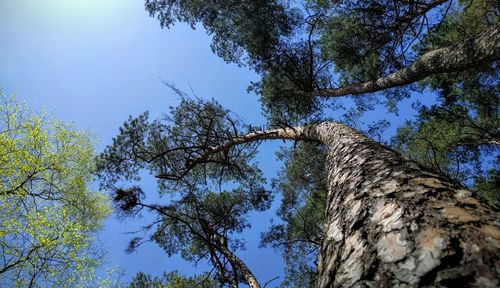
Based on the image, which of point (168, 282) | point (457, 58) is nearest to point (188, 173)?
point (168, 282)

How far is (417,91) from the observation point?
11.5m

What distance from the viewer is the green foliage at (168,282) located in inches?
341

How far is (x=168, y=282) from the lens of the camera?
30.7ft

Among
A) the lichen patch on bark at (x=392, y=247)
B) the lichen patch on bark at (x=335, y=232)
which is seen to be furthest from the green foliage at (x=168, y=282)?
the lichen patch on bark at (x=392, y=247)

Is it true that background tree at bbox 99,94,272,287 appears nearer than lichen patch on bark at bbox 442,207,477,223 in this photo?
No

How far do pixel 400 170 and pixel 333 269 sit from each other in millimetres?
700

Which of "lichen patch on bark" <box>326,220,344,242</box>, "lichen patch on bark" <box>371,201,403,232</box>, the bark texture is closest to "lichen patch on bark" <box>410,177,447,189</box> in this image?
"lichen patch on bark" <box>371,201,403,232</box>

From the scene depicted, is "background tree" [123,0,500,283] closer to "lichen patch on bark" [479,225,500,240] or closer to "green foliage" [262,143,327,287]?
"green foliage" [262,143,327,287]

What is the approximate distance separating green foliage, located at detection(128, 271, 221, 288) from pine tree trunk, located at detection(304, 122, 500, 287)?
7.69 metres

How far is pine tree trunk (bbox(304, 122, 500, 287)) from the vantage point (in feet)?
2.64

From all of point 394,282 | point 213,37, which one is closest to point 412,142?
point 213,37

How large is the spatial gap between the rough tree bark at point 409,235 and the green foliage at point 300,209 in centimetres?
942

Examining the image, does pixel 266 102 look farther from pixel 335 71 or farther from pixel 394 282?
pixel 394 282

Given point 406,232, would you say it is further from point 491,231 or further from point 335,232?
point 335,232
